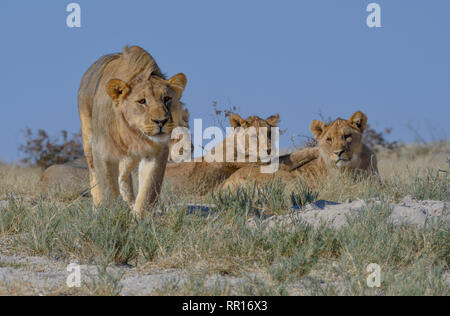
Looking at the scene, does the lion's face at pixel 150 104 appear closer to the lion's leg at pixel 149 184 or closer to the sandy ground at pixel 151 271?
the lion's leg at pixel 149 184

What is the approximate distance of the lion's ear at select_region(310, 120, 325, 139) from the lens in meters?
8.69

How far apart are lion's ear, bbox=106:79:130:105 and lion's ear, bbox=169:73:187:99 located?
36 cm

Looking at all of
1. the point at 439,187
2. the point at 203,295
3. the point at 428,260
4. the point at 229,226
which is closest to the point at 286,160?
the point at 439,187

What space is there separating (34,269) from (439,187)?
4.02 m

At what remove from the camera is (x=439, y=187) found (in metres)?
6.73

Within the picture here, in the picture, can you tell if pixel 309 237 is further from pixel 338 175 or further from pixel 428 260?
pixel 338 175

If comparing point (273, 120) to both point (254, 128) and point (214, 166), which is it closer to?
point (254, 128)

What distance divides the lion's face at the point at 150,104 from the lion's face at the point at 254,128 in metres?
3.67

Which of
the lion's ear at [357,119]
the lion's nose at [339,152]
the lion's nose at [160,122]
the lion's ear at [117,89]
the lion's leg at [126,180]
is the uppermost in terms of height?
the lion's ear at [117,89]

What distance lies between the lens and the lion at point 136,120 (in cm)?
528

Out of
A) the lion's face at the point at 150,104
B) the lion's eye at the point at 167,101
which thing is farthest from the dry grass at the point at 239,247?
the lion's eye at the point at 167,101

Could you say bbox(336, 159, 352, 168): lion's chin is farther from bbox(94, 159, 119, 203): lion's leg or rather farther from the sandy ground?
bbox(94, 159, 119, 203): lion's leg

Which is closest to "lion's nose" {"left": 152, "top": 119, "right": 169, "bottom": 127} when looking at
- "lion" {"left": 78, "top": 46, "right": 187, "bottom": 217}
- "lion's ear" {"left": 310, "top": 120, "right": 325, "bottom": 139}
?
"lion" {"left": 78, "top": 46, "right": 187, "bottom": 217}
